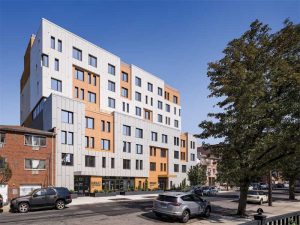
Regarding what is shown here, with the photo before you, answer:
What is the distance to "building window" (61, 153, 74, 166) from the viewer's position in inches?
1720

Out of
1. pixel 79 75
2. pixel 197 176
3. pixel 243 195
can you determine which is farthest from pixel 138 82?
pixel 243 195

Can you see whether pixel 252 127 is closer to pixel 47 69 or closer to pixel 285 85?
pixel 285 85

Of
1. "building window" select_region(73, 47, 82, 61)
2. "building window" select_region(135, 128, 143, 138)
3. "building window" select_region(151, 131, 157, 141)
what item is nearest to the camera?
"building window" select_region(73, 47, 82, 61)

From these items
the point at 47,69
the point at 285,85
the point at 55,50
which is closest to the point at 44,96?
the point at 47,69

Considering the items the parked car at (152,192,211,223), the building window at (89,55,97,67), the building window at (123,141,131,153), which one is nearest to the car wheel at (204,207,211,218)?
the parked car at (152,192,211,223)

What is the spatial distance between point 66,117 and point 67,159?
Result: 572cm

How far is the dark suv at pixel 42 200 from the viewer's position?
83.1 ft

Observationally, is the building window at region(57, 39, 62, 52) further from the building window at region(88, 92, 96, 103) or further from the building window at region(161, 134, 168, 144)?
the building window at region(161, 134, 168, 144)

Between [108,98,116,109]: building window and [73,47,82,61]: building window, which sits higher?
[73,47,82,61]: building window

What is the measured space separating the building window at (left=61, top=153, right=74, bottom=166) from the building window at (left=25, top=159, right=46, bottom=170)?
3.26 metres

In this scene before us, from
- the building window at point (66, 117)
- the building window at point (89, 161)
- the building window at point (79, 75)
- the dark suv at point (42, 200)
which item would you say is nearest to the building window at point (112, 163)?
the building window at point (89, 161)

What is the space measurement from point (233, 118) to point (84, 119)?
2954 cm

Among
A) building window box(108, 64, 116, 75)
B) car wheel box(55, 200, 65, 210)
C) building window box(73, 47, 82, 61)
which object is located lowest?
car wheel box(55, 200, 65, 210)

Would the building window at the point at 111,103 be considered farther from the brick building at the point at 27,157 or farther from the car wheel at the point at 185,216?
the car wheel at the point at 185,216
